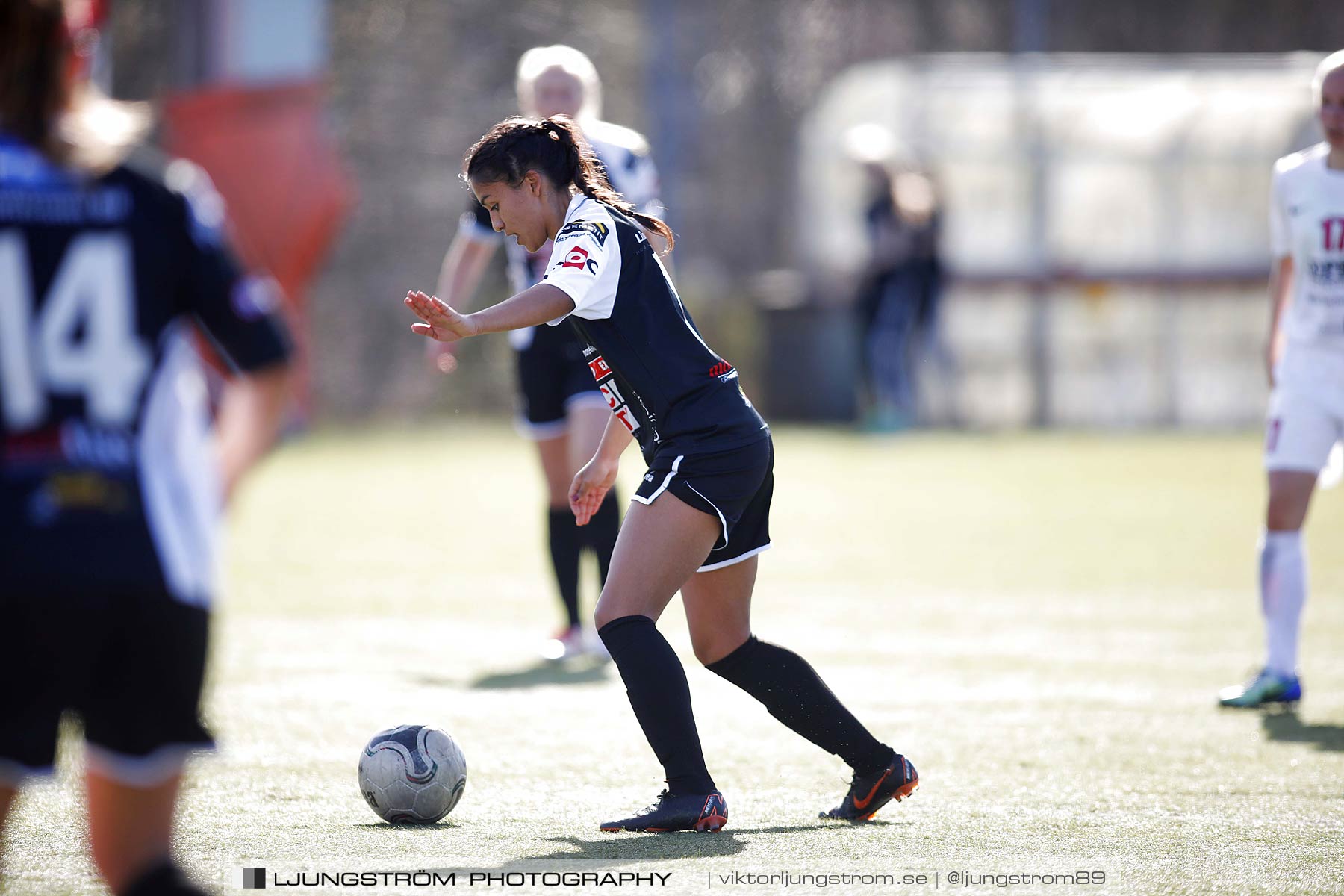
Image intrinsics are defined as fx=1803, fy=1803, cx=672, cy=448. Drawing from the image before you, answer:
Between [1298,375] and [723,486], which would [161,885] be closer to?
[723,486]

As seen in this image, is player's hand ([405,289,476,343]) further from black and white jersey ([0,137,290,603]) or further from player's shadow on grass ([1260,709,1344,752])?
player's shadow on grass ([1260,709,1344,752])

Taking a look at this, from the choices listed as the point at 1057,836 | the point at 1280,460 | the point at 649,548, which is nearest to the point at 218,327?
the point at 649,548

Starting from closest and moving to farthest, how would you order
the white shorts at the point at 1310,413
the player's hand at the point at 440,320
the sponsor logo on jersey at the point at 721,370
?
the player's hand at the point at 440,320 < the sponsor logo on jersey at the point at 721,370 < the white shorts at the point at 1310,413

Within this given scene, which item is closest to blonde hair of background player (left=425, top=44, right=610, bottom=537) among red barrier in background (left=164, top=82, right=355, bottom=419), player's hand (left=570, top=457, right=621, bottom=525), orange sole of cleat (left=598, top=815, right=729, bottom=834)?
player's hand (left=570, top=457, right=621, bottom=525)

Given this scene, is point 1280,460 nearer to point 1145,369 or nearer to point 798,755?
point 798,755

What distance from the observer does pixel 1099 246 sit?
814 inches

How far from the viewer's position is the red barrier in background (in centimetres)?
1916

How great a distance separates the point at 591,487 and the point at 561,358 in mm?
2671

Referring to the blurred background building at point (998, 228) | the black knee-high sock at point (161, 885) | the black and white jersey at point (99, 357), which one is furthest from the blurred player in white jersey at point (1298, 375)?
the blurred background building at point (998, 228)

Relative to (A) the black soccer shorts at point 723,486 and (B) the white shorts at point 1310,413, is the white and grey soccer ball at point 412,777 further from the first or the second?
(B) the white shorts at point 1310,413

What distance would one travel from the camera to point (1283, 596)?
6199mm

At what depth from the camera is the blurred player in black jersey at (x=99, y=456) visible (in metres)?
2.41

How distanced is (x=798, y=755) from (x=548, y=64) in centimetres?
307

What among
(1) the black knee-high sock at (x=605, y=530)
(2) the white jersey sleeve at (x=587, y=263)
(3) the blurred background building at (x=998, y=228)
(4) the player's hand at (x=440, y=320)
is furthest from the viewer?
(3) the blurred background building at (x=998, y=228)
